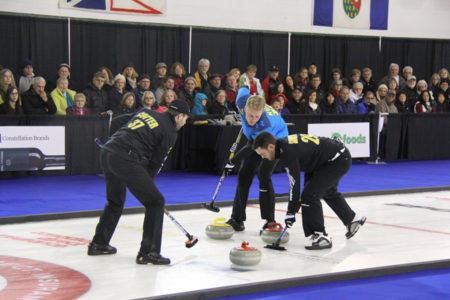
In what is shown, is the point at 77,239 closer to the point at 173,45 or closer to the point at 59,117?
the point at 59,117

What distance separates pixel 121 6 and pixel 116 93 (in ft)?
9.60

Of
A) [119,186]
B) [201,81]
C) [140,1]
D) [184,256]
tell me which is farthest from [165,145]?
[140,1]

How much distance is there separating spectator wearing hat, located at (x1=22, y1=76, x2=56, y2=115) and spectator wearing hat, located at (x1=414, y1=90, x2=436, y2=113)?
29.4 ft

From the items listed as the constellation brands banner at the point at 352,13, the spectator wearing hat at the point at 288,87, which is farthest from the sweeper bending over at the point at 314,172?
the constellation brands banner at the point at 352,13

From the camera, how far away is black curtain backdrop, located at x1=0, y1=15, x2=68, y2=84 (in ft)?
49.3

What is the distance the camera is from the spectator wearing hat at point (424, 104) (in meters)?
17.5

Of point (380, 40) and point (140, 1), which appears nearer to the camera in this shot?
point (140, 1)

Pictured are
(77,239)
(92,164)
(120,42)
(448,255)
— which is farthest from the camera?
(120,42)

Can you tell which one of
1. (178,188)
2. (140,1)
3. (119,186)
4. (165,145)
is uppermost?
(140,1)

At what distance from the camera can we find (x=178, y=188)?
470 inches

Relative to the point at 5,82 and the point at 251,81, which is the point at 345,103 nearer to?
the point at 251,81

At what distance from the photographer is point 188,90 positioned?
14203 millimetres

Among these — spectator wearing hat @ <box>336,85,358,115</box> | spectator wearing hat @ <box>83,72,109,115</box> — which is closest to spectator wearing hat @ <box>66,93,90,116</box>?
spectator wearing hat @ <box>83,72,109,115</box>

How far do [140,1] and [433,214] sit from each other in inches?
336
